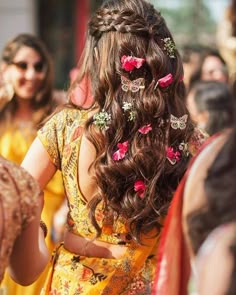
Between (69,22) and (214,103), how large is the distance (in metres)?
7.07

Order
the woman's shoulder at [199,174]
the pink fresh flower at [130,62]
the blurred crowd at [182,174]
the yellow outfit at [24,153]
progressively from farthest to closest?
the yellow outfit at [24,153]
the pink fresh flower at [130,62]
the woman's shoulder at [199,174]
the blurred crowd at [182,174]

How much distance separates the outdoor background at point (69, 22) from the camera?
12.1 meters

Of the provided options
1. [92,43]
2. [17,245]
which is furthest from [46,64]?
[17,245]

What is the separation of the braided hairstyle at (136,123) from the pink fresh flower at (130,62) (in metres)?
0.02

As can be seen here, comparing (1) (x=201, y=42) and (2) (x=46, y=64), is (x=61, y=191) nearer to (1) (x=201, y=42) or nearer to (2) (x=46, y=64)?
(2) (x=46, y=64)

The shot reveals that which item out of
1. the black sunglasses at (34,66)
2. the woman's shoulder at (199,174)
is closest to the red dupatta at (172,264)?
the woman's shoulder at (199,174)

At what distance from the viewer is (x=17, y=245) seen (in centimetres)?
298

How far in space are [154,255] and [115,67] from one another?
72 cm

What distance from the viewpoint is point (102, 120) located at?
3711mm

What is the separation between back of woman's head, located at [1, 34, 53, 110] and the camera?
21.1ft

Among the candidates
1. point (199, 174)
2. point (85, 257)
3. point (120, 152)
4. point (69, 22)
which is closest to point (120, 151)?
point (120, 152)

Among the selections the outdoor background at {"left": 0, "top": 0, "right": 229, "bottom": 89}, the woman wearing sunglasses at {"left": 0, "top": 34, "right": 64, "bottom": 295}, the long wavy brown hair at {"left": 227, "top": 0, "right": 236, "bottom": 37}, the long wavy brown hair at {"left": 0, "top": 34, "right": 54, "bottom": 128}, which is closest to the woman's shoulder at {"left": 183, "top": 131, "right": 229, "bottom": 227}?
the woman wearing sunglasses at {"left": 0, "top": 34, "right": 64, "bottom": 295}

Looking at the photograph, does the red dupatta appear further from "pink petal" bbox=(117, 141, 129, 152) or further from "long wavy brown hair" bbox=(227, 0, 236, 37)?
"long wavy brown hair" bbox=(227, 0, 236, 37)

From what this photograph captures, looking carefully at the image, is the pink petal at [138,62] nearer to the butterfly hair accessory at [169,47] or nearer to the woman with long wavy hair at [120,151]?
the woman with long wavy hair at [120,151]
